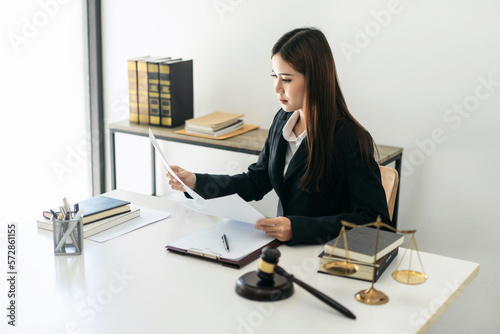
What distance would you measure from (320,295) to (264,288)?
0.13 m

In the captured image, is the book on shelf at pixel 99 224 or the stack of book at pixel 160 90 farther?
the stack of book at pixel 160 90

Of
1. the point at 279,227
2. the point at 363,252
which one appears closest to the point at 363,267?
the point at 363,252

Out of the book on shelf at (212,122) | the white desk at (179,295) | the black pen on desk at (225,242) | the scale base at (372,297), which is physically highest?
the book on shelf at (212,122)

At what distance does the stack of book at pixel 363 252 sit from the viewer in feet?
4.77

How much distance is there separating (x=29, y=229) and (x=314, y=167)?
0.89 meters

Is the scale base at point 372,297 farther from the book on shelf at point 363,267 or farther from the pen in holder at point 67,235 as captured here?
the pen in holder at point 67,235

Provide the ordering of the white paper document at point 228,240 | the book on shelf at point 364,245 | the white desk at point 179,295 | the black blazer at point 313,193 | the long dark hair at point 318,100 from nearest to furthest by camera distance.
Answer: the white desk at point 179,295 → the book on shelf at point 364,245 → the white paper document at point 228,240 → the black blazer at point 313,193 → the long dark hair at point 318,100

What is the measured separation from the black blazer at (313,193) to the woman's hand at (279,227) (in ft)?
0.05

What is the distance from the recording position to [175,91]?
10.1 feet

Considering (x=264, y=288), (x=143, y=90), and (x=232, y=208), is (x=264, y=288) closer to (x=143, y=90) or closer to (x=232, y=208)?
(x=232, y=208)

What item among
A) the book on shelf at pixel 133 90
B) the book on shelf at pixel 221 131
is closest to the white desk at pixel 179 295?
the book on shelf at pixel 221 131

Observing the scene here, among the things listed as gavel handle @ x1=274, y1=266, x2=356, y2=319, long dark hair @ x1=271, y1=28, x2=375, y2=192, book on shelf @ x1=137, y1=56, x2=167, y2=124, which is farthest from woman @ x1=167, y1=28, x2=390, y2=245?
book on shelf @ x1=137, y1=56, x2=167, y2=124

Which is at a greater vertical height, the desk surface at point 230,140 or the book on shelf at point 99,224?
the desk surface at point 230,140

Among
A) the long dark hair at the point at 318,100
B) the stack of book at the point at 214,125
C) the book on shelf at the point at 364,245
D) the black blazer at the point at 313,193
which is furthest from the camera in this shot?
the stack of book at the point at 214,125
